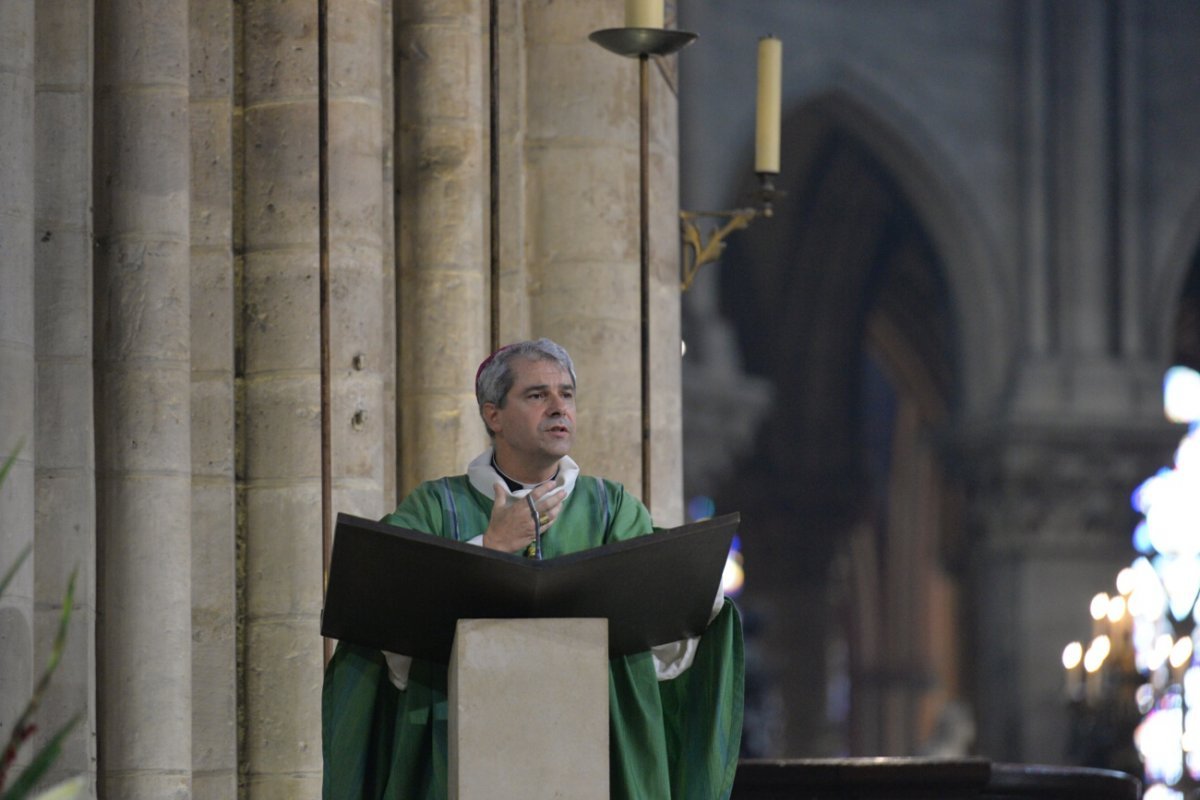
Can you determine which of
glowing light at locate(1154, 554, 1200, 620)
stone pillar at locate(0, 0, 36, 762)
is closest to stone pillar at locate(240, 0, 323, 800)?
stone pillar at locate(0, 0, 36, 762)

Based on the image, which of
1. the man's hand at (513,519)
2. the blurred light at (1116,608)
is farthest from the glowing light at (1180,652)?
the man's hand at (513,519)

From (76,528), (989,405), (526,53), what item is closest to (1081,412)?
(989,405)

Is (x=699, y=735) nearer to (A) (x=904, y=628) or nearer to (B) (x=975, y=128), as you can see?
(B) (x=975, y=128)

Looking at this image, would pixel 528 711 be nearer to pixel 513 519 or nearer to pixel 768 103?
pixel 513 519

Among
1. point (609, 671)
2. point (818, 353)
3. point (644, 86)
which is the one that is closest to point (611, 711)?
point (609, 671)

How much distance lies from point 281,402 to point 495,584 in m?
2.20

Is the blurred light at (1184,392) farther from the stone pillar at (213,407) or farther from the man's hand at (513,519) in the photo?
the man's hand at (513,519)

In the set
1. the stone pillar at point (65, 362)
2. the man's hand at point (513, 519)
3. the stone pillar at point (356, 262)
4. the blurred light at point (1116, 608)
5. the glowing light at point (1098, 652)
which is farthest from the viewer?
the glowing light at point (1098, 652)

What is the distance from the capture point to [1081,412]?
50.6 feet

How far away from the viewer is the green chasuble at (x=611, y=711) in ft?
12.2

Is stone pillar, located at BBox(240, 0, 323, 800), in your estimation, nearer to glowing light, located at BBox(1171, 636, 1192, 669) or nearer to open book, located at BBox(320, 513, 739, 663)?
open book, located at BBox(320, 513, 739, 663)

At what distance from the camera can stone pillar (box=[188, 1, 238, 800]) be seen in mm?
5254

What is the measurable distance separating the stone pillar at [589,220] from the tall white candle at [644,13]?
3.74 ft

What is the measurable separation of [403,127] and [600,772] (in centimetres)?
303
